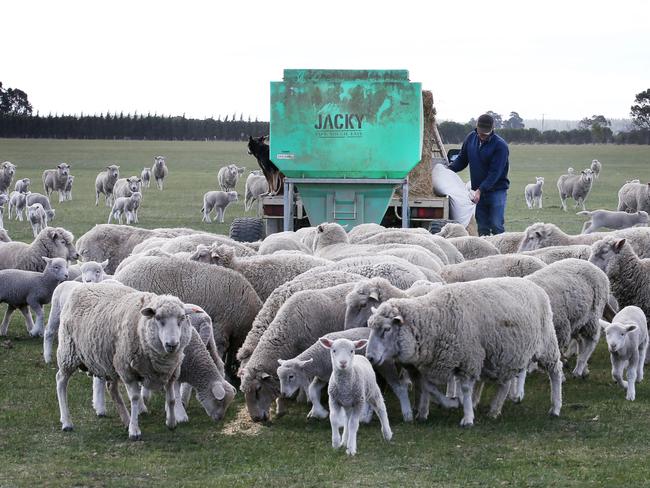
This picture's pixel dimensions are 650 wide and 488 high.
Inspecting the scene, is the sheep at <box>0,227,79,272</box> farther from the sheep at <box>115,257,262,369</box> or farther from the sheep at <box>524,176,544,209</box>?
the sheep at <box>524,176,544,209</box>

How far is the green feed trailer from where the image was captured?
49.0ft

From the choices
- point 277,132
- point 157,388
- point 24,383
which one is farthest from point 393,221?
point 157,388

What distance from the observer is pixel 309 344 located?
856 centimetres

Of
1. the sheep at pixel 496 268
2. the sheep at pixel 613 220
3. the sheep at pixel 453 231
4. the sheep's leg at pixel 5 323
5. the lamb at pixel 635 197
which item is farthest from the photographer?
the lamb at pixel 635 197

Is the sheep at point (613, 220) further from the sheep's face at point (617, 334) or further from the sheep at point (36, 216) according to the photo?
the sheep's face at point (617, 334)

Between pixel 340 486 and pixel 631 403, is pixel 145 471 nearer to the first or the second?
pixel 340 486

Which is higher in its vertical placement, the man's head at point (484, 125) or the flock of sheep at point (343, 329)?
the man's head at point (484, 125)

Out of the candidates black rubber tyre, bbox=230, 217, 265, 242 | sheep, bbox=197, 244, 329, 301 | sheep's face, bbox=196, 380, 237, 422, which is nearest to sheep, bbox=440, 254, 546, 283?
Result: sheep, bbox=197, 244, 329, 301

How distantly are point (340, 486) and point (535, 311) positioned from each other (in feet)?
8.21

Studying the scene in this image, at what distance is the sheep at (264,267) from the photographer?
10102 mm

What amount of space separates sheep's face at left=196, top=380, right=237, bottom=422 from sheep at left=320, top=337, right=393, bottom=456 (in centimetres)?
112

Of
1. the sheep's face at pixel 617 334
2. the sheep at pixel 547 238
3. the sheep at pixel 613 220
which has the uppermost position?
the sheep at pixel 547 238

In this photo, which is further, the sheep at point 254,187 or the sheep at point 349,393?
the sheep at point 254,187

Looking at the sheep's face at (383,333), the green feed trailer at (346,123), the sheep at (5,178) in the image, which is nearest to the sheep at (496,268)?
the sheep's face at (383,333)
